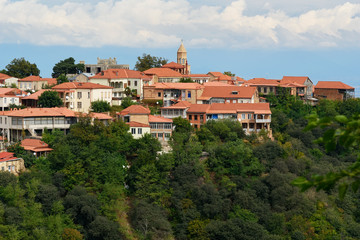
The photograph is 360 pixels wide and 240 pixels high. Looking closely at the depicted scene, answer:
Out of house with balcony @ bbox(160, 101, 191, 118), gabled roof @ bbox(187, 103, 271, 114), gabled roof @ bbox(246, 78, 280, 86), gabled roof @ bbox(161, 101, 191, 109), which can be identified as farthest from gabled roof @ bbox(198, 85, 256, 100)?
gabled roof @ bbox(246, 78, 280, 86)

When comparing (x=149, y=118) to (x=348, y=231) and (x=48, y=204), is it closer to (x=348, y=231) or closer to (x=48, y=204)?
(x=48, y=204)

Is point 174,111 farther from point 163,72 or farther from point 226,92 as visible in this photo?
point 163,72

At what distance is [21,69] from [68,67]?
561cm

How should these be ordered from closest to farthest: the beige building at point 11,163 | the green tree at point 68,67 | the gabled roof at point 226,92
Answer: the beige building at point 11,163
the gabled roof at point 226,92
the green tree at point 68,67

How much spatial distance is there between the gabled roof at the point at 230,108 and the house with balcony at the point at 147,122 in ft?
15.4

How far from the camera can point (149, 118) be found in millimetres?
43562

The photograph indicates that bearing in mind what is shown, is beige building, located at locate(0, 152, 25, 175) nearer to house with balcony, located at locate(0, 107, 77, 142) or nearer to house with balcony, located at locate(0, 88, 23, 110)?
house with balcony, located at locate(0, 107, 77, 142)

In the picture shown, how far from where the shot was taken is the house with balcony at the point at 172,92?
52.0m

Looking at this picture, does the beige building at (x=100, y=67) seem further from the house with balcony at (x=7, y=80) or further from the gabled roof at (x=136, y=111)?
the gabled roof at (x=136, y=111)

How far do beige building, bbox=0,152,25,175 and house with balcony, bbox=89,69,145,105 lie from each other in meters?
17.4

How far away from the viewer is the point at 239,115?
157 ft

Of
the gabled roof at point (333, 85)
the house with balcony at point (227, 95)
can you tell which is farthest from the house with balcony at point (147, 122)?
the gabled roof at point (333, 85)

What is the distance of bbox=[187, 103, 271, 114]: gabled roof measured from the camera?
47794 mm

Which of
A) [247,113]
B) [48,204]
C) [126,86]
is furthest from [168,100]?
[48,204]
